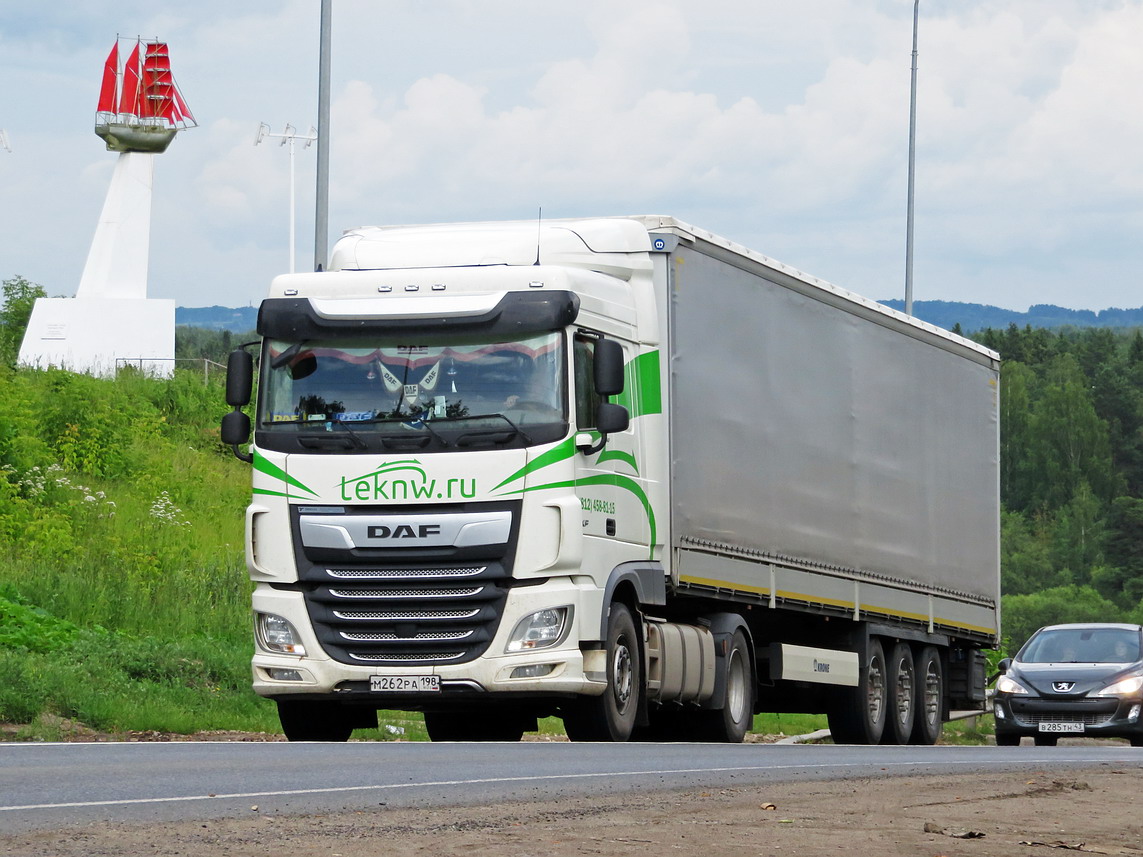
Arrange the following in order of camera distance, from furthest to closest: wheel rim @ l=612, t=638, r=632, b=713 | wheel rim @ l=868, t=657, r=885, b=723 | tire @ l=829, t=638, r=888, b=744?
wheel rim @ l=868, t=657, r=885, b=723, tire @ l=829, t=638, r=888, b=744, wheel rim @ l=612, t=638, r=632, b=713

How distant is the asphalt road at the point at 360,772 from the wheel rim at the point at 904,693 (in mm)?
6007

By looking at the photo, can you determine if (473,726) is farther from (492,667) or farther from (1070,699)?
(1070,699)

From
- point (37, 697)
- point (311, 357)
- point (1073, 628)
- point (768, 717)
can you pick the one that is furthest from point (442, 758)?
point (768, 717)

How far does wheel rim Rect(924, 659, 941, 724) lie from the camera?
22938mm

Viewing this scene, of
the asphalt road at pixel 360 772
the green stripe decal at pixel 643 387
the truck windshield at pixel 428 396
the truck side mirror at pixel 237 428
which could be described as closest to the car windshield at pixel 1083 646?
the asphalt road at pixel 360 772

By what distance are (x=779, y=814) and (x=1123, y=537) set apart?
10278cm

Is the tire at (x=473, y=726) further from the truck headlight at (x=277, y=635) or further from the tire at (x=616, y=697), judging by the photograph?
the truck headlight at (x=277, y=635)

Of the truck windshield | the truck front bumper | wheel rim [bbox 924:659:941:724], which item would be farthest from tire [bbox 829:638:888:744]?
the truck windshield

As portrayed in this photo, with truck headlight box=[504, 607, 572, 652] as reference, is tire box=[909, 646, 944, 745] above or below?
below

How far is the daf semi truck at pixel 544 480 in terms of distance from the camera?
579 inches

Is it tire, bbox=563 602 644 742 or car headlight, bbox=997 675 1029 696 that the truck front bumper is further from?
car headlight, bbox=997 675 1029 696

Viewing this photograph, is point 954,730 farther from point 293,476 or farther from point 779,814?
point 779,814

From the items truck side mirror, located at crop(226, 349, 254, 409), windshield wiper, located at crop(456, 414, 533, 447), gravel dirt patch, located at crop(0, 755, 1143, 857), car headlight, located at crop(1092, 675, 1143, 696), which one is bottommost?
gravel dirt patch, located at crop(0, 755, 1143, 857)

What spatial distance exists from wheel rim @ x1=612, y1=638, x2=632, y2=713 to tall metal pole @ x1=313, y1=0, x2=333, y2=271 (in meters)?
7.67
